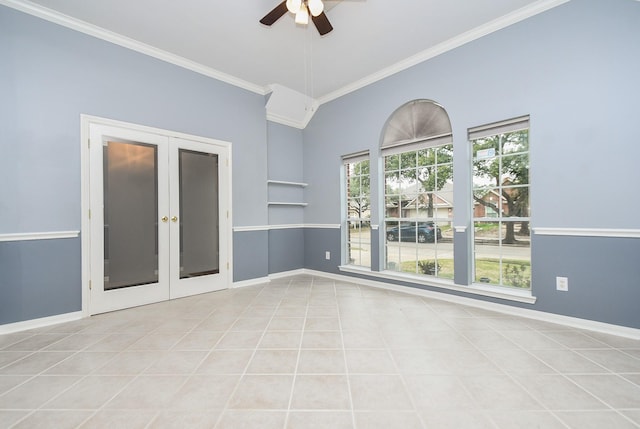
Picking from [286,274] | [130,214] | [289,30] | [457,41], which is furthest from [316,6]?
[286,274]

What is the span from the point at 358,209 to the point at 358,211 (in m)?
0.03

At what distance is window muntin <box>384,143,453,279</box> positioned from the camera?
3375 mm

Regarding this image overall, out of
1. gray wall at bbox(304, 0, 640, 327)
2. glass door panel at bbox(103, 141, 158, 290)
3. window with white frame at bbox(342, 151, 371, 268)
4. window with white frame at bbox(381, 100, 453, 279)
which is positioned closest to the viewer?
gray wall at bbox(304, 0, 640, 327)

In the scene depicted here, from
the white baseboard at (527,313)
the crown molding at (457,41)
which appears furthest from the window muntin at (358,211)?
the crown molding at (457,41)

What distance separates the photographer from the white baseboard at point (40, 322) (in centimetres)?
241

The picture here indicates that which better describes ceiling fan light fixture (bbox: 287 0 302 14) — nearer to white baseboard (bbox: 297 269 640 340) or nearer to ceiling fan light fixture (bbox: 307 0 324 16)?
ceiling fan light fixture (bbox: 307 0 324 16)

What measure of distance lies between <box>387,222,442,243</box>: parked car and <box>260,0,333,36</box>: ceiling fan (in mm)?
2591

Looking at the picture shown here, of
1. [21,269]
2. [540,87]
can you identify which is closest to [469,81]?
[540,87]

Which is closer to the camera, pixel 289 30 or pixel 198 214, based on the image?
pixel 289 30

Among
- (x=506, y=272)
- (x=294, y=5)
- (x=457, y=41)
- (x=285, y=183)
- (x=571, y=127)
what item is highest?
(x=457, y=41)

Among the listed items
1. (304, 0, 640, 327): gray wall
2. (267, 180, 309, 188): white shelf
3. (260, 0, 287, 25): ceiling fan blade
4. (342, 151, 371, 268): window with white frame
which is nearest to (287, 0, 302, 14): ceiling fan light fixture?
(260, 0, 287, 25): ceiling fan blade

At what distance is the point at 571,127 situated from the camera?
8.02 feet

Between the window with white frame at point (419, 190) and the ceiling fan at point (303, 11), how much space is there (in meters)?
1.72

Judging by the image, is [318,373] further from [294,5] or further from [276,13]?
[276,13]
